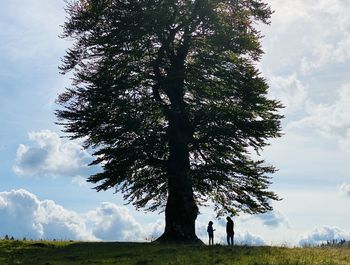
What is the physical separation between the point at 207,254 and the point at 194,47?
1703 centimetres

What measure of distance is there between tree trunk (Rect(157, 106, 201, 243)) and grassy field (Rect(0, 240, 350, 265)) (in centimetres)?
469

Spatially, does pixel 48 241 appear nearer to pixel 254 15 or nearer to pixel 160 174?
pixel 160 174

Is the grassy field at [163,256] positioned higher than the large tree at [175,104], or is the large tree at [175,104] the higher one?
the large tree at [175,104]

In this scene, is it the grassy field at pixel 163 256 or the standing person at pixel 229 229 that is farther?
the standing person at pixel 229 229

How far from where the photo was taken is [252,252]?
24.0m

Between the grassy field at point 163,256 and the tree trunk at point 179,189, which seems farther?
the tree trunk at point 179,189

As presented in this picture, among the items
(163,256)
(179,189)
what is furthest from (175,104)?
(163,256)

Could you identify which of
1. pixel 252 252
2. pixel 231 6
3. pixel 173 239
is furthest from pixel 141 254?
pixel 231 6

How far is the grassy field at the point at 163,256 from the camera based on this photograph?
21828 mm

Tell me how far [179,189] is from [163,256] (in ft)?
32.7

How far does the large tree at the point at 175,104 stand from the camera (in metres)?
32.6

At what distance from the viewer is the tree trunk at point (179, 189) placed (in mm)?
32781

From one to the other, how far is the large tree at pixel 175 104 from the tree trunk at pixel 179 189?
64 mm

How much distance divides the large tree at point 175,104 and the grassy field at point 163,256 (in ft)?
21.4
